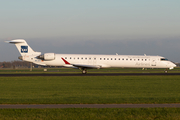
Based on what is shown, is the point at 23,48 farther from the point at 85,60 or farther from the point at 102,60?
the point at 102,60

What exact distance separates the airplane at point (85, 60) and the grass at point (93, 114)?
30977 mm

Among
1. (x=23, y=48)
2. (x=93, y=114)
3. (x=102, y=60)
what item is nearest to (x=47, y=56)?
(x=23, y=48)

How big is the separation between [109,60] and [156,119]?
3417 cm

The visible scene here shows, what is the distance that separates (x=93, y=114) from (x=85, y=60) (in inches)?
1309

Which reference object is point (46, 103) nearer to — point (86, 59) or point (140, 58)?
point (86, 59)


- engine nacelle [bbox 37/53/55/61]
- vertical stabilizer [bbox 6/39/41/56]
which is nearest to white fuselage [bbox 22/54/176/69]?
engine nacelle [bbox 37/53/55/61]

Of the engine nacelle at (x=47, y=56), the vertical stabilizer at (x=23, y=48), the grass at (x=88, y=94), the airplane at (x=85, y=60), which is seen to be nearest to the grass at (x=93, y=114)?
the grass at (x=88, y=94)

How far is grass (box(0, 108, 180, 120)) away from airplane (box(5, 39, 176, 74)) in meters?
31.0

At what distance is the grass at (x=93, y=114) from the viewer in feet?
29.6

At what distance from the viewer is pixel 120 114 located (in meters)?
9.54

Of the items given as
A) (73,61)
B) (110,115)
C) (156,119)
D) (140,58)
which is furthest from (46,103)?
(140,58)

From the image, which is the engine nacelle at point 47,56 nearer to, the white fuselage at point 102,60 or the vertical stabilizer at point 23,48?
the white fuselage at point 102,60

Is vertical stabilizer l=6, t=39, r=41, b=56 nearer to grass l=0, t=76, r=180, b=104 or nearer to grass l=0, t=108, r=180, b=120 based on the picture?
grass l=0, t=76, r=180, b=104

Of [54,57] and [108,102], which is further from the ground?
[54,57]
